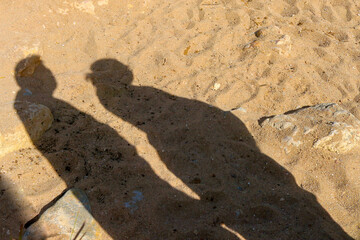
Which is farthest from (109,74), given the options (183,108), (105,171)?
(105,171)

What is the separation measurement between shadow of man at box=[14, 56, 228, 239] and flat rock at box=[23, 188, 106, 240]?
72 mm

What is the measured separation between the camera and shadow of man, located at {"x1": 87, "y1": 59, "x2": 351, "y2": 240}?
281 cm

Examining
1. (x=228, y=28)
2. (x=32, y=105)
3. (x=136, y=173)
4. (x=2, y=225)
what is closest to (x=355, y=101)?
(x=228, y=28)

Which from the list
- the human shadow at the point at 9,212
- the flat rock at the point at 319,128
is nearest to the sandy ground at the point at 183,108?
the human shadow at the point at 9,212

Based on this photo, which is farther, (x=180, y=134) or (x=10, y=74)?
(x=10, y=74)

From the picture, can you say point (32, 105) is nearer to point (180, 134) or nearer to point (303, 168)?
point (180, 134)

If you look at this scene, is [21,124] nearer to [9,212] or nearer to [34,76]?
[9,212]

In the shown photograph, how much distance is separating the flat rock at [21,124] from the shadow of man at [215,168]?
0.74 m

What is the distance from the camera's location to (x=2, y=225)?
2.62 meters

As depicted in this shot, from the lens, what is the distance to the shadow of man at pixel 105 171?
2.76m

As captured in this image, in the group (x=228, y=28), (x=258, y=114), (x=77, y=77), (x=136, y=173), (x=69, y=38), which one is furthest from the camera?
(x=228, y=28)

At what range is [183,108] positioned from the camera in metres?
3.88

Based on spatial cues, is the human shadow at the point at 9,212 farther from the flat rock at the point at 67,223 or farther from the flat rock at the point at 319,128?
the flat rock at the point at 319,128

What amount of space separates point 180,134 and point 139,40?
177cm
